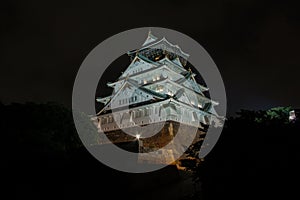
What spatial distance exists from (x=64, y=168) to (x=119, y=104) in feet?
92.4

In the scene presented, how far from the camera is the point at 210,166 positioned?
11.8m

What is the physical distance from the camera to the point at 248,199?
10.5m

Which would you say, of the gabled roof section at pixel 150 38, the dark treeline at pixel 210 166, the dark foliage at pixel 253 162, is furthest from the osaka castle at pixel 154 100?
the dark foliage at pixel 253 162

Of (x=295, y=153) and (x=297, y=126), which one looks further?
(x=297, y=126)

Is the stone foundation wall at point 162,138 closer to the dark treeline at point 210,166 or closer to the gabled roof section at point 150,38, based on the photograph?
the dark treeline at point 210,166

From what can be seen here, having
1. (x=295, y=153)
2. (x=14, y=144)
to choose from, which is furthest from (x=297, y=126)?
(x=14, y=144)

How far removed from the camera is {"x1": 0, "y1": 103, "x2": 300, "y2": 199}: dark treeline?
1059 cm

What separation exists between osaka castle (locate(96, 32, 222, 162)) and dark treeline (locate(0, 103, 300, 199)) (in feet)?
47.4

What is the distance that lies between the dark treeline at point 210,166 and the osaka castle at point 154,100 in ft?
47.4

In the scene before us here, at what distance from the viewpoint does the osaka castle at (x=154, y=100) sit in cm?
3712

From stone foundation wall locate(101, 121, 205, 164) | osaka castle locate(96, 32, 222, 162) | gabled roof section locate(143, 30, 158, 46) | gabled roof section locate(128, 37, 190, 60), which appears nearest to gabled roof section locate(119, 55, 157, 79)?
osaka castle locate(96, 32, 222, 162)

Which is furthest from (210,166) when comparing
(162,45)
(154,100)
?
(162,45)

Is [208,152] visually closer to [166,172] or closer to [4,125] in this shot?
[166,172]

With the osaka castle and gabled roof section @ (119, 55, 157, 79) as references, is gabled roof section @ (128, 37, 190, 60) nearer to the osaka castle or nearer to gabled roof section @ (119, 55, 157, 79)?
the osaka castle
